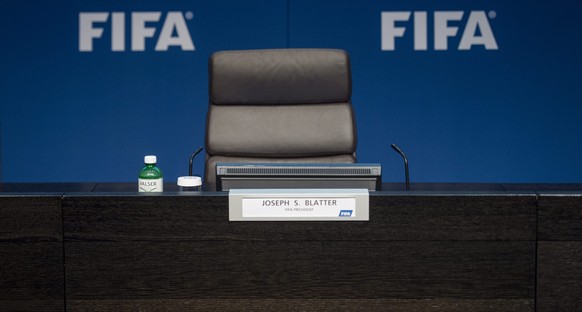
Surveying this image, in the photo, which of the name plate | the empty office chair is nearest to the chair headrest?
the empty office chair

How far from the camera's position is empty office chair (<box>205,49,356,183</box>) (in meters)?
2.74

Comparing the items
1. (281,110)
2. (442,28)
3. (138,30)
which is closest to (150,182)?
(281,110)

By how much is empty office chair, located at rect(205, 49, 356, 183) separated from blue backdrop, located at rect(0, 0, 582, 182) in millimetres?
1082

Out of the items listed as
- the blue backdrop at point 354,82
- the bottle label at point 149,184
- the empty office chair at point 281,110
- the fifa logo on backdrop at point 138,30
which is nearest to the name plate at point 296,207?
the bottle label at point 149,184

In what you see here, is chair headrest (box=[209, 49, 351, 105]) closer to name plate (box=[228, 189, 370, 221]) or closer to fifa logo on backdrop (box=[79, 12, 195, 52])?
fifa logo on backdrop (box=[79, 12, 195, 52])

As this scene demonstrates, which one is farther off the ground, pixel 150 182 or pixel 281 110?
pixel 281 110

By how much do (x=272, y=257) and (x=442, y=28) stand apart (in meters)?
2.65

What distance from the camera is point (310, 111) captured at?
9.12 ft

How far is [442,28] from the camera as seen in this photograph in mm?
3752

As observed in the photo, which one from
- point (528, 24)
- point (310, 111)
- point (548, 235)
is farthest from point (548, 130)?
point (548, 235)

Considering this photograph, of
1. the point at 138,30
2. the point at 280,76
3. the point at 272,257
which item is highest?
the point at 138,30

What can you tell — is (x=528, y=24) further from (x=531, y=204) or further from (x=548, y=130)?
(x=531, y=204)

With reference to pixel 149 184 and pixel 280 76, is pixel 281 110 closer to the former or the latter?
pixel 280 76

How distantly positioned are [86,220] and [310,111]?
149 centimetres
